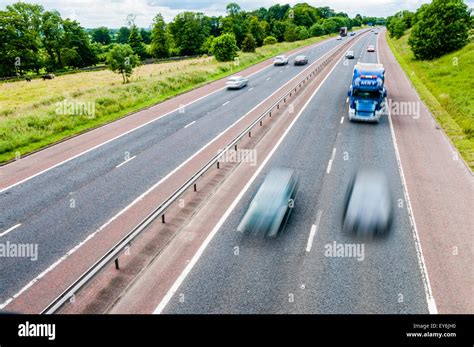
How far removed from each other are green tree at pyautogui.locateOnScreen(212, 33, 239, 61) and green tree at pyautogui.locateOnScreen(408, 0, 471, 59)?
29558 millimetres

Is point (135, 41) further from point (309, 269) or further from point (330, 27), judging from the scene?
point (309, 269)

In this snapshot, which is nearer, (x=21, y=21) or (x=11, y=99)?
(x=11, y=99)

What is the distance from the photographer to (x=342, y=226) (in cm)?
1125

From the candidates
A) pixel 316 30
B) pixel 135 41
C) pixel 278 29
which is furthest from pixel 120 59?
pixel 316 30

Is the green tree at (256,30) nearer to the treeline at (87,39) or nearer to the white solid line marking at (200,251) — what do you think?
the treeline at (87,39)

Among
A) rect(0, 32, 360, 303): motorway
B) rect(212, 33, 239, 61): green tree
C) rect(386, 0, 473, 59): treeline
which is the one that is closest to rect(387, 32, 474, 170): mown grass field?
rect(386, 0, 473, 59): treeline

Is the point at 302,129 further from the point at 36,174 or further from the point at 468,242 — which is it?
the point at 36,174

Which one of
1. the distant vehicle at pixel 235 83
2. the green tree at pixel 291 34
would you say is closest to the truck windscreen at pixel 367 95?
the distant vehicle at pixel 235 83

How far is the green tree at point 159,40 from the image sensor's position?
4055 inches

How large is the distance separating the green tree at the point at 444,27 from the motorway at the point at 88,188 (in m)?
36.0

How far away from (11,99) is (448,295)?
171ft

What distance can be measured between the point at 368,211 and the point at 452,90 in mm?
26797

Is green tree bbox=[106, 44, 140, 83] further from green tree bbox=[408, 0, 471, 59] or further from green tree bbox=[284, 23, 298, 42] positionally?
green tree bbox=[284, 23, 298, 42]
